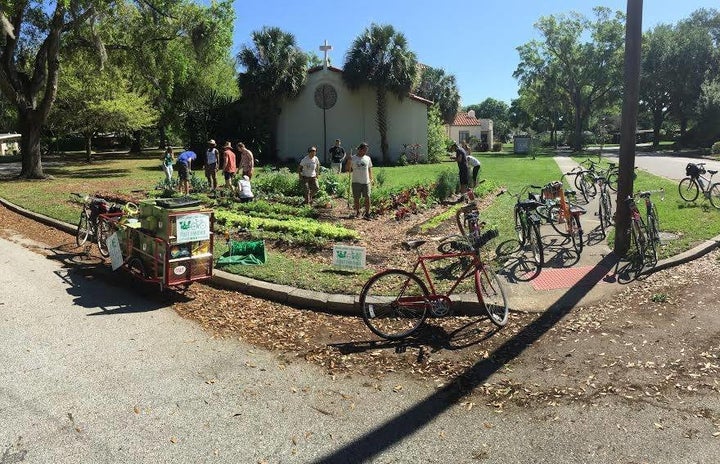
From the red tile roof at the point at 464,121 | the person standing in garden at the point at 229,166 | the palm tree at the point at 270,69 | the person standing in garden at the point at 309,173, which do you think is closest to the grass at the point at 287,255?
the person standing in garden at the point at 229,166

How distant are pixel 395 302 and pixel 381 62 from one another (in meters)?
26.7

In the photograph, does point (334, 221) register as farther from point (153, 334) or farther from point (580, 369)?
point (580, 369)

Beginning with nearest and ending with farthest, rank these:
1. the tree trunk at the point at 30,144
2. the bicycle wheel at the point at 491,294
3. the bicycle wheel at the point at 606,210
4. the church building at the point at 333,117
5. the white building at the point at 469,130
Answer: the bicycle wheel at the point at 491,294 → the bicycle wheel at the point at 606,210 → the tree trunk at the point at 30,144 → the church building at the point at 333,117 → the white building at the point at 469,130

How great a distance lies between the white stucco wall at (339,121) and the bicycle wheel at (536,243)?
24767 millimetres

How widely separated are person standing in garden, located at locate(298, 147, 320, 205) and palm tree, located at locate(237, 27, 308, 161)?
677 inches

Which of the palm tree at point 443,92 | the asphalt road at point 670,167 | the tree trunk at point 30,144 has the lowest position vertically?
the asphalt road at point 670,167

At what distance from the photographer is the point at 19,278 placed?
7789 mm

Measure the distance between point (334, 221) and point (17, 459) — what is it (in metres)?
8.77

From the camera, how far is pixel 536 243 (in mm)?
7797

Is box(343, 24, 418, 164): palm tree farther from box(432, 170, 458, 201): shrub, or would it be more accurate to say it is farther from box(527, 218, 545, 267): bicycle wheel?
box(527, 218, 545, 267): bicycle wheel

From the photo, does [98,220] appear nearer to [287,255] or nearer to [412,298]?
[287,255]

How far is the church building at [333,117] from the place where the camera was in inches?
1251

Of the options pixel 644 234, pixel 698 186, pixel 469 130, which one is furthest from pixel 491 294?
pixel 469 130

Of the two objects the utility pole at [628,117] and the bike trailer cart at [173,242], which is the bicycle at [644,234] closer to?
the utility pole at [628,117]
